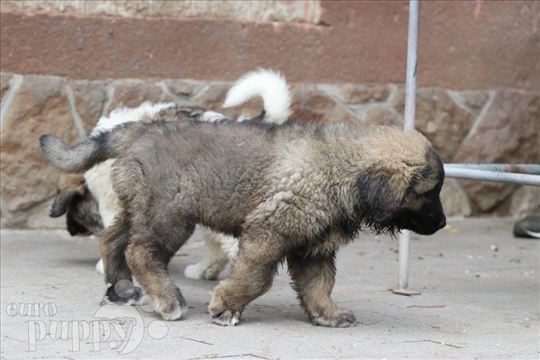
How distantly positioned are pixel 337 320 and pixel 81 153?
1.50 meters

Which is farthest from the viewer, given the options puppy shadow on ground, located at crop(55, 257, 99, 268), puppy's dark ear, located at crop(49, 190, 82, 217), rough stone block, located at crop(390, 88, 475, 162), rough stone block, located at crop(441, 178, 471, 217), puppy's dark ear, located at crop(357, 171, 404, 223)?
rough stone block, located at crop(441, 178, 471, 217)

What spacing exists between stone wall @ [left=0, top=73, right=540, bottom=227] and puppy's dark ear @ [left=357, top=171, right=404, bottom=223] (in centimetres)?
316

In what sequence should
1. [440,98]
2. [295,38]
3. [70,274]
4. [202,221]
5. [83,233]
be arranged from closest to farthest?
[202,221] → [70,274] → [83,233] → [295,38] → [440,98]

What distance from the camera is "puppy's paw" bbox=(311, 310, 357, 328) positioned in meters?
4.88

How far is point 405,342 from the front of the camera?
4.49m

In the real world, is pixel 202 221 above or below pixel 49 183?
above

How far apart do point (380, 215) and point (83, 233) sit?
2708 millimetres

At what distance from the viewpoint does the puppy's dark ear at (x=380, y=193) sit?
184 inches

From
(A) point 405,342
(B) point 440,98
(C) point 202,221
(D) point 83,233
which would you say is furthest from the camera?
(B) point 440,98

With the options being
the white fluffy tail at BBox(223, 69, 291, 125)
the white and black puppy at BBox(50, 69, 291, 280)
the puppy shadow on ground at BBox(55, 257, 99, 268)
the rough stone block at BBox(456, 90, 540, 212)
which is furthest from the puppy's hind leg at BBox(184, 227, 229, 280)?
the rough stone block at BBox(456, 90, 540, 212)

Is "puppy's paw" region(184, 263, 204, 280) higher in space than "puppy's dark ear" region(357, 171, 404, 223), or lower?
lower

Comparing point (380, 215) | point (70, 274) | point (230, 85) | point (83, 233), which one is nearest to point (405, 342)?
point (380, 215)

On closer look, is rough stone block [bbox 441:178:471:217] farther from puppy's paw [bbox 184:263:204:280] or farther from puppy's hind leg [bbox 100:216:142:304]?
puppy's hind leg [bbox 100:216:142:304]

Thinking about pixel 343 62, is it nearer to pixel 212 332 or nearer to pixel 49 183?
pixel 49 183
